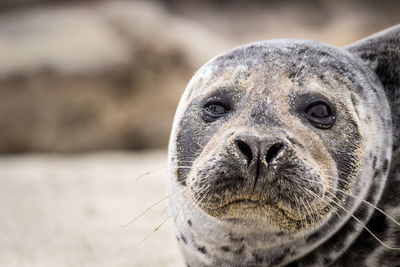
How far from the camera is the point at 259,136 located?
6.91 feet

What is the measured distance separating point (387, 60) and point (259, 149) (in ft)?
4.03

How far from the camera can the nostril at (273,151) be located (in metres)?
2.08

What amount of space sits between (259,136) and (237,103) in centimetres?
38

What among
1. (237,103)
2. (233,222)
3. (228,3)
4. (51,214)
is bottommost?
(51,214)

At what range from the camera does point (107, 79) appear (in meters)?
8.58

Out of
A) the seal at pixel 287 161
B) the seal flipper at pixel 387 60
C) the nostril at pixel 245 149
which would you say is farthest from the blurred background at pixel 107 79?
the nostril at pixel 245 149

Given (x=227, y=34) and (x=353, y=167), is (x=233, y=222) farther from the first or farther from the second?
(x=227, y=34)

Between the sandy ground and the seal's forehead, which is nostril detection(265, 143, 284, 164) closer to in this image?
the seal's forehead

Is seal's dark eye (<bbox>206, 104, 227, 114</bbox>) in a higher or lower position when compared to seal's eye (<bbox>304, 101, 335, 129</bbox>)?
higher


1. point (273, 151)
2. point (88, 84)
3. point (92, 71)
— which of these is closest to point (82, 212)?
point (273, 151)

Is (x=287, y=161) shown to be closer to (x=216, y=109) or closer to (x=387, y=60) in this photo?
(x=216, y=109)

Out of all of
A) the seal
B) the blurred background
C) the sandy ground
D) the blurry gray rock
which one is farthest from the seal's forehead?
the blurry gray rock

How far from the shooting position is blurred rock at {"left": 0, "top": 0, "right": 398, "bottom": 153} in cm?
841

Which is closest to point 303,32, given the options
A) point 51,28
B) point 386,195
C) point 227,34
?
point 227,34
